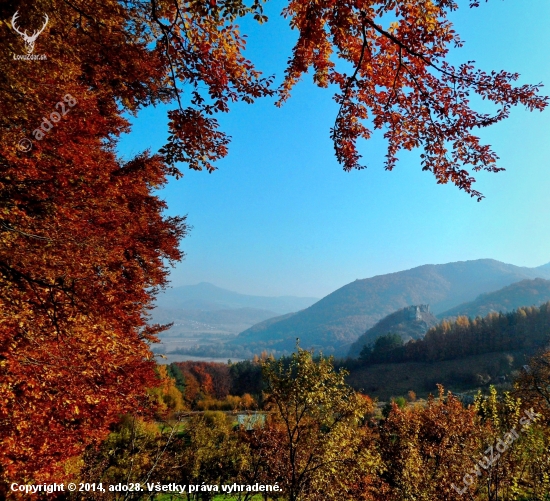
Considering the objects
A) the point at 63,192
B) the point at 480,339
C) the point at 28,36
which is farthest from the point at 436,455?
the point at 480,339

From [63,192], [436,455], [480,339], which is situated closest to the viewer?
[63,192]

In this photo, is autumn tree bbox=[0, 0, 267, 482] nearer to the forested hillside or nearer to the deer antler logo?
the deer antler logo

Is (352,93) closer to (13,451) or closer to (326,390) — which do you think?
(326,390)

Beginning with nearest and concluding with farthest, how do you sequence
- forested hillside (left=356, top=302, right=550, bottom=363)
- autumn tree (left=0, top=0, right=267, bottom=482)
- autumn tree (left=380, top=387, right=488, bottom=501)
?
autumn tree (left=0, top=0, right=267, bottom=482)
autumn tree (left=380, top=387, right=488, bottom=501)
forested hillside (left=356, top=302, right=550, bottom=363)

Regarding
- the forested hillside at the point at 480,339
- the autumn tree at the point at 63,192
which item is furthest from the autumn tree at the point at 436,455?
the forested hillside at the point at 480,339

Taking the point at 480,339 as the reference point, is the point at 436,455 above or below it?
above

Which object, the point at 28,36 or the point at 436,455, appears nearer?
the point at 28,36

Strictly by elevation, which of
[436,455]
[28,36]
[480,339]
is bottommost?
[480,339]

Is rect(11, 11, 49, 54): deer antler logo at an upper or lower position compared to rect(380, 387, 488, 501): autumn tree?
upper

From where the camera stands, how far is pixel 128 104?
36.9 feet

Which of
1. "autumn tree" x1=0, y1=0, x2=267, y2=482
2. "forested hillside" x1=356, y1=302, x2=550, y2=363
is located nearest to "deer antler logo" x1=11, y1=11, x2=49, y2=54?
"autumn tree" x1=0, y1=0, x2=267, y2=482

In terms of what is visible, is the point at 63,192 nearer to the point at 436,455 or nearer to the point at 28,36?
the point at 28,36

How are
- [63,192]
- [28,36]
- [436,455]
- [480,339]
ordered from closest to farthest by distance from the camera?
1. [28,36]
2. [63,192]
3. [436,455]
4. [480,339]

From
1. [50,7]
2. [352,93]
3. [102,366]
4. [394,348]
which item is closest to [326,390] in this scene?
[102,366]
